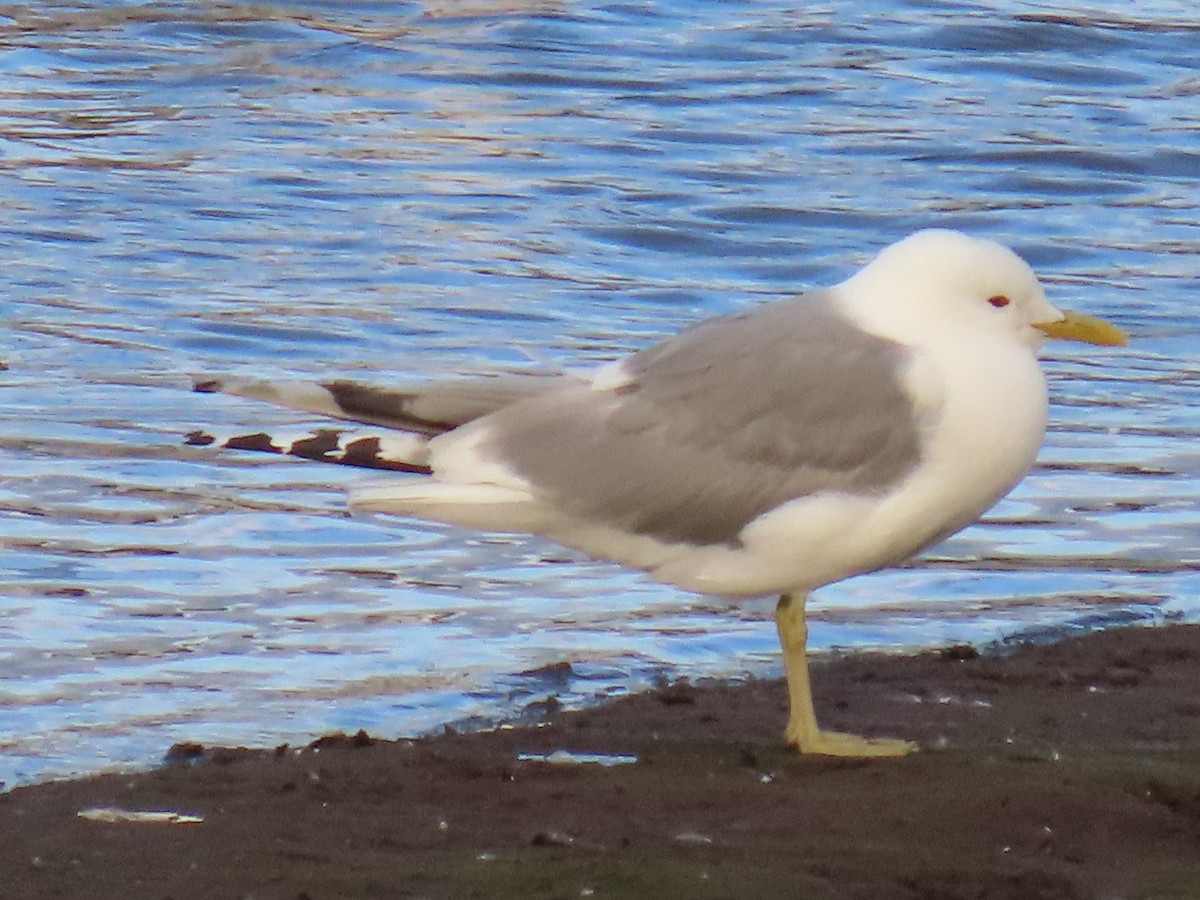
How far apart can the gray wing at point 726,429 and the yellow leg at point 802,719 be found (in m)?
0.31

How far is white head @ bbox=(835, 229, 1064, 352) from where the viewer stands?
502 cm

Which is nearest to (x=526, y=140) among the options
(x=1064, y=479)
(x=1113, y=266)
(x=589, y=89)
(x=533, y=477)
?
(x=589, y=89)

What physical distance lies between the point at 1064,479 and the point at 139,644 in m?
3.18

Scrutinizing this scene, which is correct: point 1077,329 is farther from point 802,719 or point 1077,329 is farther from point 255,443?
point 255,443

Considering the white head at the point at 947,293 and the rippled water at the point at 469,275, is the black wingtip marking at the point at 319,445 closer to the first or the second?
the rippled water at the point at 469,275

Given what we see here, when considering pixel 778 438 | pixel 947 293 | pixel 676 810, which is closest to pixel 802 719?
pixel 778 438

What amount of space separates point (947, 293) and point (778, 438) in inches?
18.2

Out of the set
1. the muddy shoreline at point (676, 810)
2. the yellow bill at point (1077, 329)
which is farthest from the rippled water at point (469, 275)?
the yellow bill at point (1077, 329)

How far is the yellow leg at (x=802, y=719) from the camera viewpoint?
503 centimetres

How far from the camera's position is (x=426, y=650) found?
20.9ft

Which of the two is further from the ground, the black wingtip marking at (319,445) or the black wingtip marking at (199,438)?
the black wingtip marking at (199,438)

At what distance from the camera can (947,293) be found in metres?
5.04

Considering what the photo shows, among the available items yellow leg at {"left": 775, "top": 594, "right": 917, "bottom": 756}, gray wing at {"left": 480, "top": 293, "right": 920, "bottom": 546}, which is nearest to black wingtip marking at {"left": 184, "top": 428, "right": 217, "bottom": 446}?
gray wing at {"left": 480, "top": 293, "right": 920, "bottom": 546}

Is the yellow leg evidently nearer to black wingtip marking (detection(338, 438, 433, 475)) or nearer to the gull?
the gull
